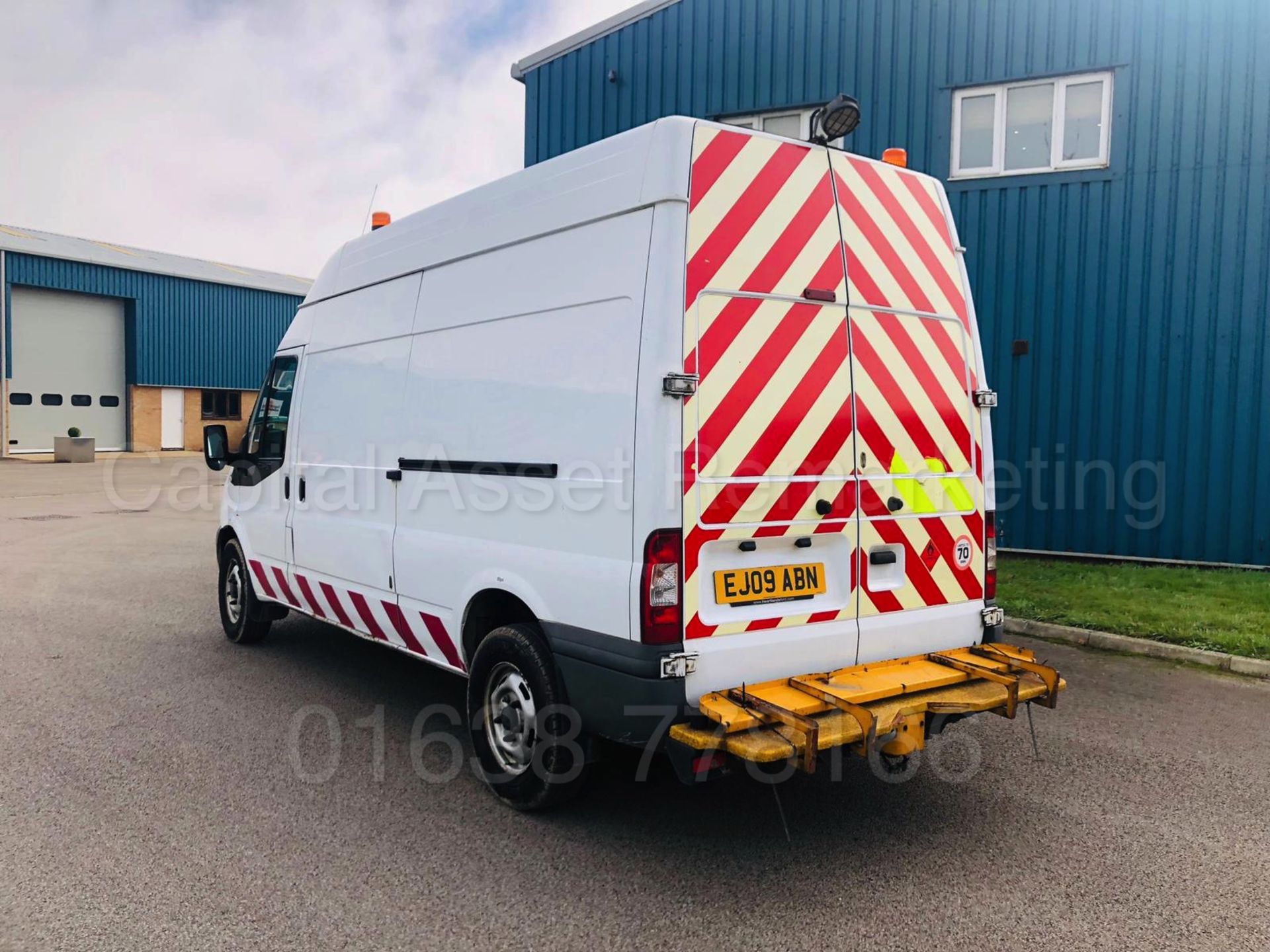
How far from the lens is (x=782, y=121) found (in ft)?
38.5

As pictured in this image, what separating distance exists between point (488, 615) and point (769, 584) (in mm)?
1376

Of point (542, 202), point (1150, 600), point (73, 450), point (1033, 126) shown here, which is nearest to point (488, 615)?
point (542, 202)

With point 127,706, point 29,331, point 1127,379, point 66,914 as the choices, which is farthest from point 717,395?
point 29,331

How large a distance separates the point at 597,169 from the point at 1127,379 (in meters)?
8.03

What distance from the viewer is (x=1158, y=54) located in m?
9.84

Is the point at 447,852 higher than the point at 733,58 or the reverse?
the reverse

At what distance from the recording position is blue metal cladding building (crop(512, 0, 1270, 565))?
967 centimetres

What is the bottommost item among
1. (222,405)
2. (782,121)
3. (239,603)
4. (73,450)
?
(239,603)

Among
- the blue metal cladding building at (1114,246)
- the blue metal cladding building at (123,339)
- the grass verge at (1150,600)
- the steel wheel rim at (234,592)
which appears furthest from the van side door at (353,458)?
the blue metal cladding building at (123,339)

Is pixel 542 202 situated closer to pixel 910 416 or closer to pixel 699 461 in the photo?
pixel 699 461

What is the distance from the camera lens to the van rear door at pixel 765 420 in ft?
12.0

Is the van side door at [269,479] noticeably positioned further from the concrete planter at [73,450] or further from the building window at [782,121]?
the concrete planter at [73,450]

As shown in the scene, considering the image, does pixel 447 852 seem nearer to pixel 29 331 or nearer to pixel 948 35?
pixel 948 35

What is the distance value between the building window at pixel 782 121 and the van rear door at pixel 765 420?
8025 millimetres
